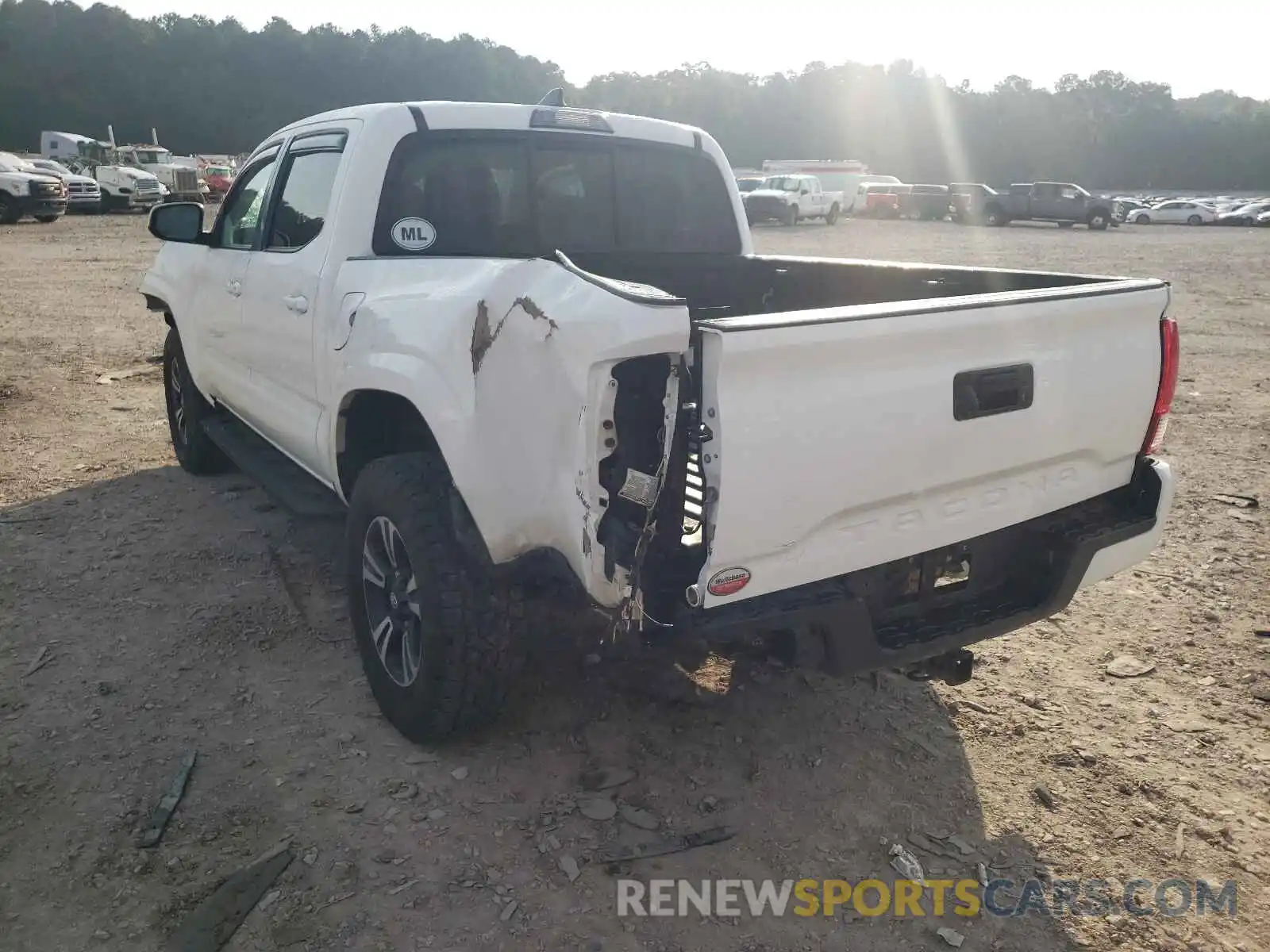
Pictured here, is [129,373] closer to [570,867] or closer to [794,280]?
[794,280]

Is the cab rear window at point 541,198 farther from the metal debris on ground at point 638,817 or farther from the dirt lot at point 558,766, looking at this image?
the metal debris on ground at point 638,817

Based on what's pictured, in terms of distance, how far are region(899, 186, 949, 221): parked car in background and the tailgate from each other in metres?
41.3

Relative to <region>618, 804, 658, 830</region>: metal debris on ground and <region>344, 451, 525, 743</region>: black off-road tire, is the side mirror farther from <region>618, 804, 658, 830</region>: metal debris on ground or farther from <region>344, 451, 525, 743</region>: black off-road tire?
<region>618, 804, 658, 830</region>: metal debris on ground

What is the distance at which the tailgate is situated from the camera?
85.9 inches

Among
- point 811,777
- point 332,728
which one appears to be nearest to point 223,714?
point 332,728

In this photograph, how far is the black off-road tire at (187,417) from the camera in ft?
18.2

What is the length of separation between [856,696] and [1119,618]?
1402 mm

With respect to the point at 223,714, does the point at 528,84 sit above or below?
above

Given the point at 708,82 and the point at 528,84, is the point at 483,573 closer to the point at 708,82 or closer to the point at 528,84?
the point at 528,84

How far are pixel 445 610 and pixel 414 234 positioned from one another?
1537mm

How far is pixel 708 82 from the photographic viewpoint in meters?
92.7

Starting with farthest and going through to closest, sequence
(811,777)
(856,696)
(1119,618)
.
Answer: (1119,618)
(856,696)
(811,777)

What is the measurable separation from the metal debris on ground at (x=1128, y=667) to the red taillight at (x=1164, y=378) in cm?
102

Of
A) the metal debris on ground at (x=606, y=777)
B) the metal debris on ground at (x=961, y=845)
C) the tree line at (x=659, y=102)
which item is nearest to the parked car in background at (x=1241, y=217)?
the tree line at (x=659, y=102)
